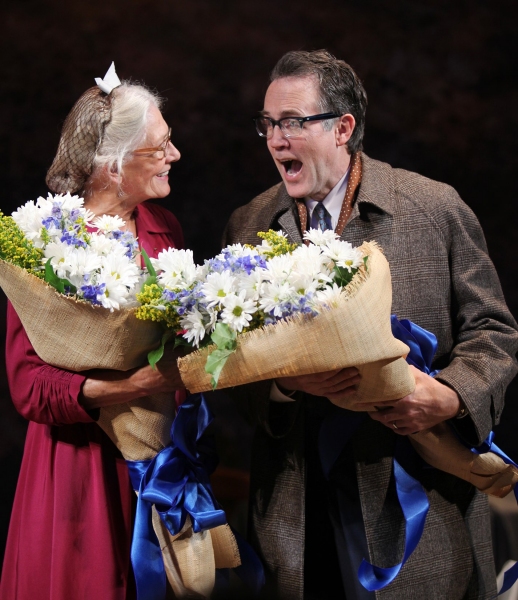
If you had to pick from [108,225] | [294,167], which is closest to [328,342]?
[108,225]

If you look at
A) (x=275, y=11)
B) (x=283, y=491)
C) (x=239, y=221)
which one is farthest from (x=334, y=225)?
(x=275, y=11)

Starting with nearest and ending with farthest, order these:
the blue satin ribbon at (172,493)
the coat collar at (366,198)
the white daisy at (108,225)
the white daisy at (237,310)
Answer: the white daisy at (237,310)
the blue satin ribbon at (172,493)
the white daisy at (108,225)
the coat collar at (366,198)

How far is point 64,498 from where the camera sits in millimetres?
1888

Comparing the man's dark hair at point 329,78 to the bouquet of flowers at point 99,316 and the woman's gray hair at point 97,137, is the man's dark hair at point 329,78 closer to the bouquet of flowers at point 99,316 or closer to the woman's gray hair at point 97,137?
the woman's gray hair at point 97,137

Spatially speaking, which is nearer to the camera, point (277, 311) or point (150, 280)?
point (277, 311)

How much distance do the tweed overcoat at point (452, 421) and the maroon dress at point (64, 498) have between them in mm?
392

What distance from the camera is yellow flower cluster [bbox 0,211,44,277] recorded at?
1.70 m

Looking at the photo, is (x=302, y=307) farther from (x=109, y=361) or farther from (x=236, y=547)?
(x=236, y=547)

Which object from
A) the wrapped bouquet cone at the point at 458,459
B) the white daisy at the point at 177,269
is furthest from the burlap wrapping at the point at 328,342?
the wrapped bouquet cone at the point at 458,459

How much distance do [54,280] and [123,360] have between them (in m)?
0.24

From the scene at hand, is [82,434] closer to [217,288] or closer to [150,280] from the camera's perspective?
[150,280]

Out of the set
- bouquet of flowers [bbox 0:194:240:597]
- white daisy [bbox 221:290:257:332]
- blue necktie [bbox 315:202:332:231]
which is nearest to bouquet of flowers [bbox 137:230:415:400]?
white daisy [bbox 221:290:257:332]

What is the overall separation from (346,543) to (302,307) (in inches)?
31.2

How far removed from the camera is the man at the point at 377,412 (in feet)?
6.44
